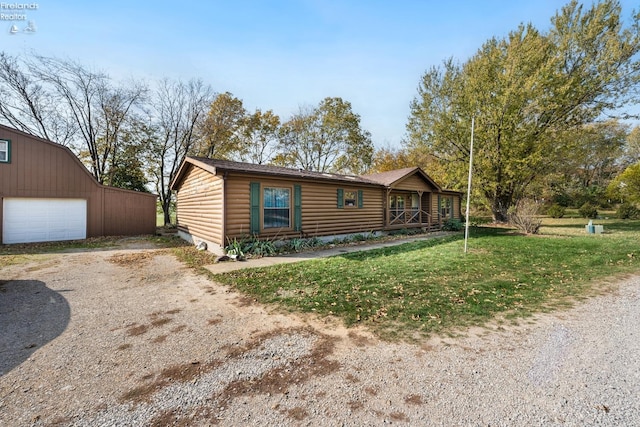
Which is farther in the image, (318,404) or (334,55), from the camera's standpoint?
(334,55)

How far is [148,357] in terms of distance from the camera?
288 centimetres

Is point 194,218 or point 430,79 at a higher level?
point 430,79

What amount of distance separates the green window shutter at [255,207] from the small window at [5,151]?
10.4 m

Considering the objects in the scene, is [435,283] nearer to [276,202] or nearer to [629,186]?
[276,202]

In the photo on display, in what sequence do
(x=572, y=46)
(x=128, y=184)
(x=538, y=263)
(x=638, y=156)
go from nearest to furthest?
1. (x=538, y=263)
2. (x=572, y=46)
3. (x=128, y=184)
4. (x=638, y=156)

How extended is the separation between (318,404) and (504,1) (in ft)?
34.2

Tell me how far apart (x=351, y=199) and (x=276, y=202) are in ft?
13.2

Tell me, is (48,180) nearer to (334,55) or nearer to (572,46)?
(334,55)

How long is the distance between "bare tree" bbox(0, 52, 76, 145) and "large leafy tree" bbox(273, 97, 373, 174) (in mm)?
15420

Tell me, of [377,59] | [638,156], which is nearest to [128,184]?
[377,59]

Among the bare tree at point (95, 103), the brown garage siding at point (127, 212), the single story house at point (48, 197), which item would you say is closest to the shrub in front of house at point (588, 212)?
the brown garage siding at point (127, 212)

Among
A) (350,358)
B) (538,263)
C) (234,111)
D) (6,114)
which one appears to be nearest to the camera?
(350,358)

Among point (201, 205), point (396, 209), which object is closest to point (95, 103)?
point (201, 205)

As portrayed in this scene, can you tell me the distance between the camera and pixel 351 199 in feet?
39.8
